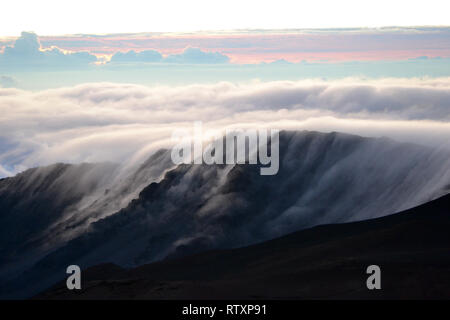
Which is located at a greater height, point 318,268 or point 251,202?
point 251,202

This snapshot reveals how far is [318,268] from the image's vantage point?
282ft

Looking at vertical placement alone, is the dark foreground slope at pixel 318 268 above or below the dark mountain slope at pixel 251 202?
below

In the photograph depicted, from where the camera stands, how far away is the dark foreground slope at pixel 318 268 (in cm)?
7438

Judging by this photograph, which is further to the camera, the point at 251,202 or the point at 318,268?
the point at 251,202

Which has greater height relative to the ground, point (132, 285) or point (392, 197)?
point (392, 197)

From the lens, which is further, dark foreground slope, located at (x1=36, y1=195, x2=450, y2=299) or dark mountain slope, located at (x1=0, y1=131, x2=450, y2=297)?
dark mountain slope, located at (x1=0, y1=131, x2=450, y2=297)

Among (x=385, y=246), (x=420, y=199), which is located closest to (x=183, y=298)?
(x=385, y=246)

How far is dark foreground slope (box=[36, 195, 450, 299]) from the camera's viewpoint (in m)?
74.4

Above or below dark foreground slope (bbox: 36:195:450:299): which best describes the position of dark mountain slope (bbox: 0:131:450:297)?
above
